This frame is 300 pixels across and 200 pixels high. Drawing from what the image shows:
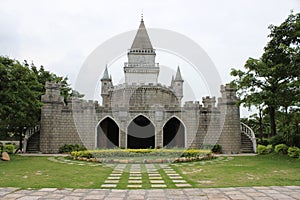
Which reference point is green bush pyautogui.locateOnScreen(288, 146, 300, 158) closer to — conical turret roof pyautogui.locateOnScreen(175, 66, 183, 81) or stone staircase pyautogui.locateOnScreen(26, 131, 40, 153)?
stone staircase pyautogui.locateOnScreen(26, 131, 40, 153)

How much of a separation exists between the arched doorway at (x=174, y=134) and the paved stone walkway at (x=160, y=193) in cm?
1520


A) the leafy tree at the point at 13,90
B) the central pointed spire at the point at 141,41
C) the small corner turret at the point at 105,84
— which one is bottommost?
the leafy tree at the point at 13,90

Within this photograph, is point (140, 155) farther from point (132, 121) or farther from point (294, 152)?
point (294, 152)

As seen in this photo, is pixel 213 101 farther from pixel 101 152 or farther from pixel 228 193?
pixel 228 193

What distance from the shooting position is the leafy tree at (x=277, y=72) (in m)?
13.9

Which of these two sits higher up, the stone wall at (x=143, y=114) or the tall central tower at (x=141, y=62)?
the tall central tower at (x=141, y=62)

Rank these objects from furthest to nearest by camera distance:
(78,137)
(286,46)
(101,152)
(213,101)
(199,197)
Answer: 1. (213,101)
2. (78,137)
3. (101,152)
4. (286,46)
5. (199,197)

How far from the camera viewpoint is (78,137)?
20453mm

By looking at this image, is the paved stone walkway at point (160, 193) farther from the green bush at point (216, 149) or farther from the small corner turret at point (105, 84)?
the small corner turret at point (105, 84)

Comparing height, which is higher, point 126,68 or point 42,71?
point 126,68

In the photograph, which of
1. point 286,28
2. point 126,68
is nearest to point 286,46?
point 286,28

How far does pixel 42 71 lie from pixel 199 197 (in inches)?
872

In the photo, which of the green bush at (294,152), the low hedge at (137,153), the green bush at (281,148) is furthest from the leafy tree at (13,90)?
the green bush at (281,148)

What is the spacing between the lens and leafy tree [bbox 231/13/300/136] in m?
13.9
